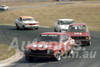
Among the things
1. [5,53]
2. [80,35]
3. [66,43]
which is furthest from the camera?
[80,35]

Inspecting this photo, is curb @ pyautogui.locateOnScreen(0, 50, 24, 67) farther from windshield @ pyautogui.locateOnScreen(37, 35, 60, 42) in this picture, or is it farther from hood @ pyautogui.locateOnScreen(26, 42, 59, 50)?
windshield @ pyautogui.locateOnScreen(37, 35, 60, 42)

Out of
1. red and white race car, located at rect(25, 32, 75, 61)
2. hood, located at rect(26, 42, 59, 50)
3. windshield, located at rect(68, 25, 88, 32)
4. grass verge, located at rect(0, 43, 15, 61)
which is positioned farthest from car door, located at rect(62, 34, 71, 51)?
windshield, located at rect(68, 25, 88, 32)

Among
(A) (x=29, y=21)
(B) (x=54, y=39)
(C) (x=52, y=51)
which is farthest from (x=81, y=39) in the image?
(A) (x=29, y=21)

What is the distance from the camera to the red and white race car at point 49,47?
1252cm

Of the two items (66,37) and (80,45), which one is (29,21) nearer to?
(80,45)

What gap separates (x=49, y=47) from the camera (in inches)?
498

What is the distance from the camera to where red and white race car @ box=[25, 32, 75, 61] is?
12.5 meters

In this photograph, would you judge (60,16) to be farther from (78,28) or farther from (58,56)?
(58,56)

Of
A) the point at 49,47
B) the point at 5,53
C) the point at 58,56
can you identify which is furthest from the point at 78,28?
the point at 49,47

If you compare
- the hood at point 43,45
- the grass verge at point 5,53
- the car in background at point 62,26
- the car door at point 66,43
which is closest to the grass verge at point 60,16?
the car in background at point 62,26

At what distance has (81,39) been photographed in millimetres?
17953

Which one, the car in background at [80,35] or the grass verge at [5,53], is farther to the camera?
the car in background at [80,35]

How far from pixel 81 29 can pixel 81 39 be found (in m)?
1.32

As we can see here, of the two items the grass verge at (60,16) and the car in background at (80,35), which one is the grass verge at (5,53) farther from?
the grass verge at (60,16)
